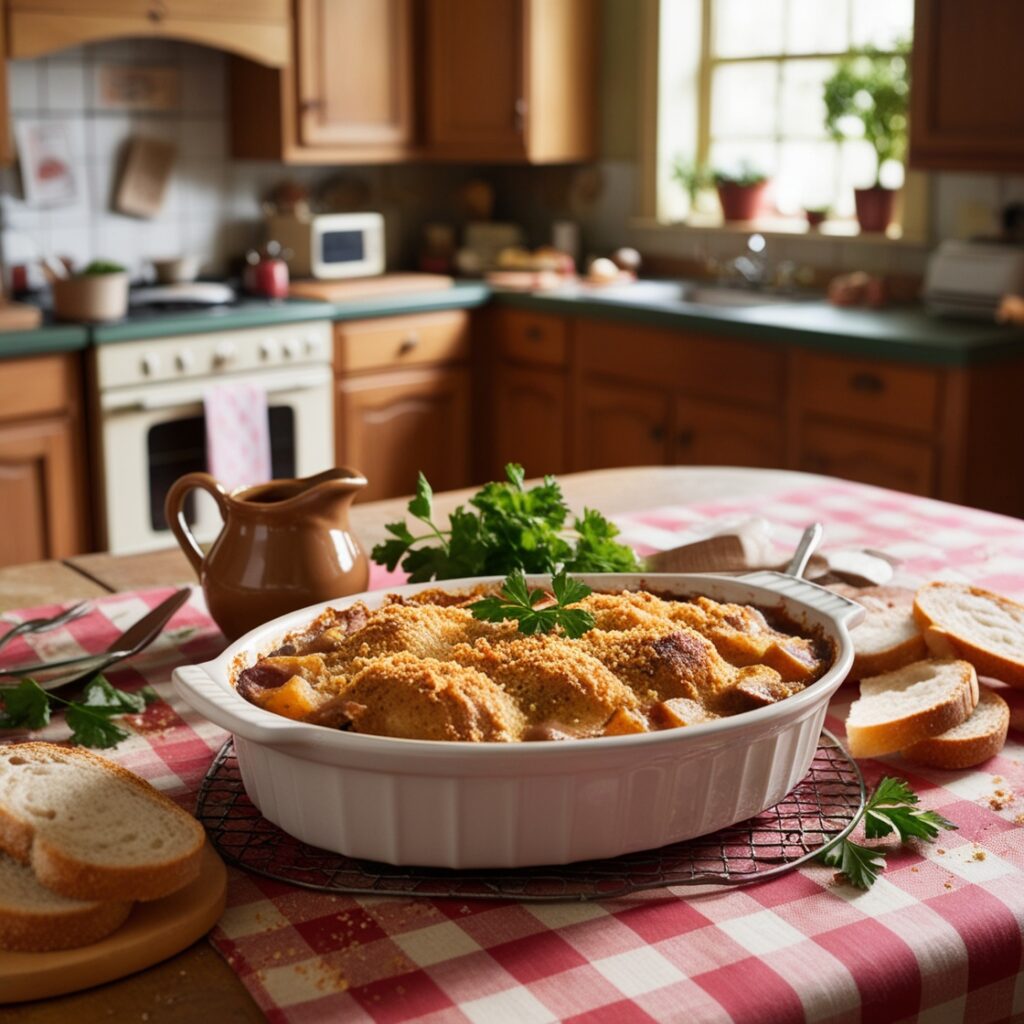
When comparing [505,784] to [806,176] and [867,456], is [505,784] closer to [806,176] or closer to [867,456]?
[867,456]

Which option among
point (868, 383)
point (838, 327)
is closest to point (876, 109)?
point (838, 327)

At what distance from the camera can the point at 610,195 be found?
4.70 metres

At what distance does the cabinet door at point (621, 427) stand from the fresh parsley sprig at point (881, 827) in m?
2.86

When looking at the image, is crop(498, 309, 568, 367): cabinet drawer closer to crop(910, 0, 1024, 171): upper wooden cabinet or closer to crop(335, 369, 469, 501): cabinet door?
crop(335, 369, 469, 501): cabinet door

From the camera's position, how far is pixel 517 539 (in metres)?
1.30

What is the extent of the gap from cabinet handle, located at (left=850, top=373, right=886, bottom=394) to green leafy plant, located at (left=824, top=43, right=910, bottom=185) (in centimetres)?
93

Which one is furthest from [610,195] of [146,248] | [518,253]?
[146,248]

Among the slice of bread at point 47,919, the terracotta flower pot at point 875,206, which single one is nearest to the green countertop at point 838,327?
the terracotta flower pot at point 875,206

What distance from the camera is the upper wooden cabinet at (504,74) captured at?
4344mm

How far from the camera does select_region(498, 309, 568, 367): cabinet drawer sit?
410 centimetres

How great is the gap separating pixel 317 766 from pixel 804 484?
1.24 metres

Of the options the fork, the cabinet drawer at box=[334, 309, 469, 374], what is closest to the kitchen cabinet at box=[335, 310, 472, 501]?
the cabinet drawer at box=[334, 309, 469, 374]

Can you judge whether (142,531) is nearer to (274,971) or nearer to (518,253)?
(518,253)

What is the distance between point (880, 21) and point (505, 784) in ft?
12.2
